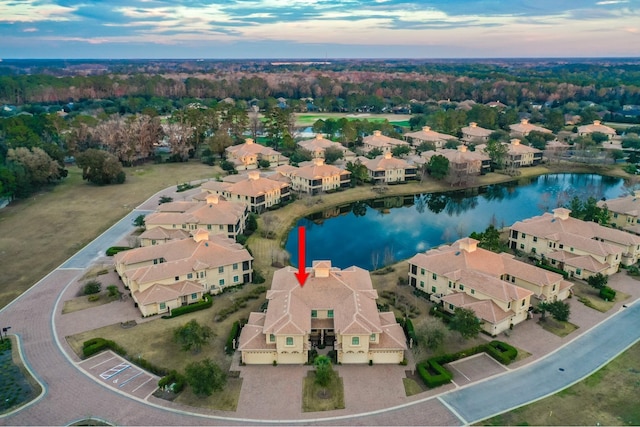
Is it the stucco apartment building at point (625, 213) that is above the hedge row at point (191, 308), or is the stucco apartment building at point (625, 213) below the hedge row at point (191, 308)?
above

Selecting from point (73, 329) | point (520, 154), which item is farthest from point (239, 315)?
point (520, 154)

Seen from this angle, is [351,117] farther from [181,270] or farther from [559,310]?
[559,310]

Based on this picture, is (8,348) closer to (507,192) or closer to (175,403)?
(175,403)

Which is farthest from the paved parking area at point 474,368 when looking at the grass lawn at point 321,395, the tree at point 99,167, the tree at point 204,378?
the tree at point 99,167

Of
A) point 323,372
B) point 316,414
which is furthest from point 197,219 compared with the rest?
point 316,414

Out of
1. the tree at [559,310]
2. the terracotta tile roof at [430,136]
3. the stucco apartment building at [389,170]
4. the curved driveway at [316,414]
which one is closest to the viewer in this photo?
the curved driveway at [316,414]

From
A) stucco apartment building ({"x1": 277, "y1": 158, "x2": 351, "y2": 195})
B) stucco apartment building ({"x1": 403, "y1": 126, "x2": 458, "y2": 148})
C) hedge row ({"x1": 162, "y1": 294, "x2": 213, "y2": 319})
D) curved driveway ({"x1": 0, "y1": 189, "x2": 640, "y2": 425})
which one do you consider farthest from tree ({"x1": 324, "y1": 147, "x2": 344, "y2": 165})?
curved driveway ({"x1": 0, "y1": 189, "x2": 640, "y2": 425})

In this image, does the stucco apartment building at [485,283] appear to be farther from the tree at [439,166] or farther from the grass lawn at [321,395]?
the tree at [439,166]
